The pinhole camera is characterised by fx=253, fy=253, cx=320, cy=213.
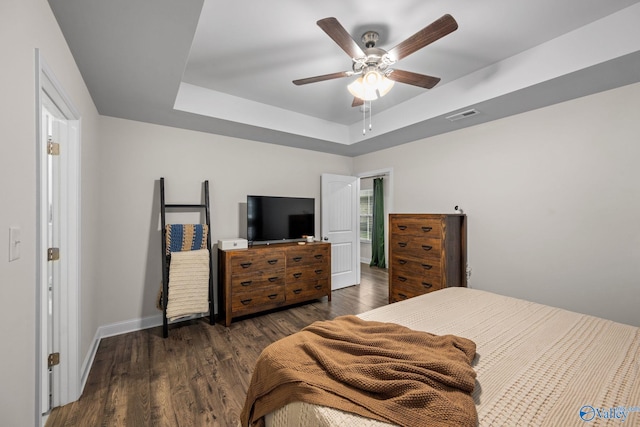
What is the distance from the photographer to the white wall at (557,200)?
6.95 ft

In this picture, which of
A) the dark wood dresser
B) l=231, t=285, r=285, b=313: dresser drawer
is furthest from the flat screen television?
l=231, t=285, r=285, b=313: dresser drawer

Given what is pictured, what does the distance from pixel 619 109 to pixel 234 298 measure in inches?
160

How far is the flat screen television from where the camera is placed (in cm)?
342

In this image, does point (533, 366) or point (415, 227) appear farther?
point (415, 227)

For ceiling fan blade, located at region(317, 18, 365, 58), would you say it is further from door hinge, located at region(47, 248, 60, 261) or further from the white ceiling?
door hinge, located at region(47, 248, 60, 261)

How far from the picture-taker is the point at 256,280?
3119 millimetres

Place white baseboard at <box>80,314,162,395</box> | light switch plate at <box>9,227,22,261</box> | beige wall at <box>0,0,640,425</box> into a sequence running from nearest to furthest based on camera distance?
light switch plate at <box>9,227,22,261</box>
beige wall at <box>0,0,640,425</box>
white baseboard at <box>80,314,162,395</box>

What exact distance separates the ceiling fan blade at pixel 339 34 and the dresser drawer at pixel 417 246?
214 cm

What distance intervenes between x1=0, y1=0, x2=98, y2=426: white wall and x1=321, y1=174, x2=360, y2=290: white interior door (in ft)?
11.1

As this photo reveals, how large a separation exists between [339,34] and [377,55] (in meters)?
0.41

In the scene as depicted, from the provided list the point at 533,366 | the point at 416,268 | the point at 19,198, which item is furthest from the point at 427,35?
the point at 416,268

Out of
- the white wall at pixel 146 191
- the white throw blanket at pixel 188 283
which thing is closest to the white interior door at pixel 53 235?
the white wall at pixel 146 191

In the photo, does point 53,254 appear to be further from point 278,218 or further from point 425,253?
point 425,253

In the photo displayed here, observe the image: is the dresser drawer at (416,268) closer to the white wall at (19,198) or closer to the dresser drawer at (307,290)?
the dresser drawer at (307,290)
